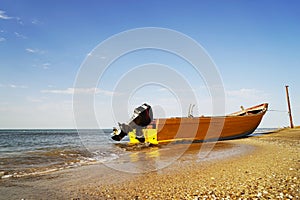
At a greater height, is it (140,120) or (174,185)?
(140,120)

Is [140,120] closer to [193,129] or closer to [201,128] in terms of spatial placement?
[193,129]

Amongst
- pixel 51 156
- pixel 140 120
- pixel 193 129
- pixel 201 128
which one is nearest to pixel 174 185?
pixel 51 156

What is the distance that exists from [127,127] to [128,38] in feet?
28.4

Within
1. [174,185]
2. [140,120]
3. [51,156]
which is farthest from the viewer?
[140,120]

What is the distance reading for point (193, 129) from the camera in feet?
62.4

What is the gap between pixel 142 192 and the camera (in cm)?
522

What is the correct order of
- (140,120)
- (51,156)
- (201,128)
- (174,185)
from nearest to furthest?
(174,185) → (51,156) → (140,120) → (201,128)

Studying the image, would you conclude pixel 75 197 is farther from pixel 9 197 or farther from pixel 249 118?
pixel 249 118

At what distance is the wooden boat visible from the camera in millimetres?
17938

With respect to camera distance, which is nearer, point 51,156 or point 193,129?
point 51,156

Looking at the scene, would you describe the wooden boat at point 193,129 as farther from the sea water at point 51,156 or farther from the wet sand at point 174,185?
the wet sand at point 174,185

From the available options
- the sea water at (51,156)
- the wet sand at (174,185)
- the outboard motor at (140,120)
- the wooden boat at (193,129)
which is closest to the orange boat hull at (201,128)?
the wooden boat at (193,129)

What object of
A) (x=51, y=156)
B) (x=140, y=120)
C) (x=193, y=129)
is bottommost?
(x=51, y=156)

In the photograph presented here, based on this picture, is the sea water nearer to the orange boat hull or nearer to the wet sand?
the wet sand
